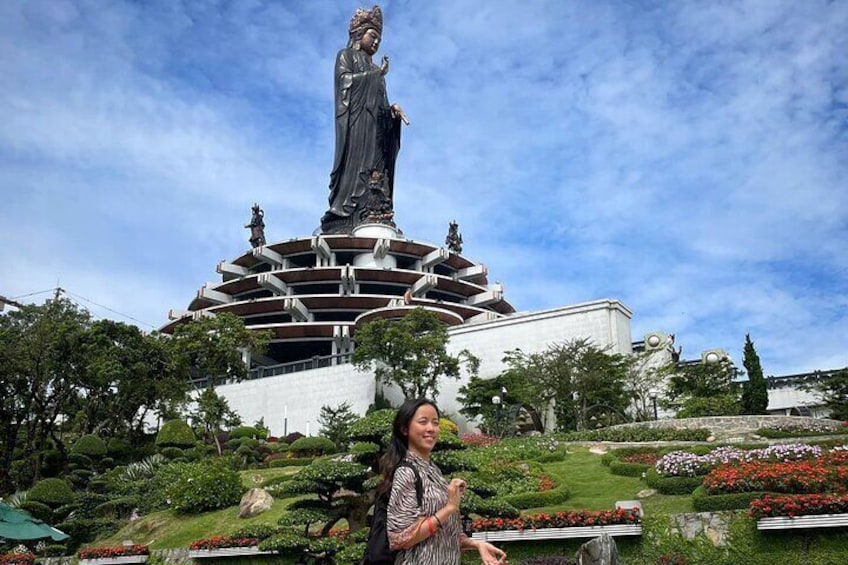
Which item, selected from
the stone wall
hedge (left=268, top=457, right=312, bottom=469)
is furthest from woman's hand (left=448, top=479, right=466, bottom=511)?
hedge (left=268, top=457, right=312, bottom=469)

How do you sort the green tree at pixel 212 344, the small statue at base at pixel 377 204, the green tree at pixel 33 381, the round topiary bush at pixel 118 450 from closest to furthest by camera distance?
1. the green tree at pixel 33 381
2. the round topiary bush at pixel 118 450
3. the green tree at pixel 212 344
4. the small statue at base at pixel 377 204

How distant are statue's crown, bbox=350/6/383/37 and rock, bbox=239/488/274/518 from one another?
49.5 metres

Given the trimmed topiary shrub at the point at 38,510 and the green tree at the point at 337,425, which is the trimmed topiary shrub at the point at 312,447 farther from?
the trimmed topiary shrub at the point at 38,510

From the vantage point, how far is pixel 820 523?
12.3m

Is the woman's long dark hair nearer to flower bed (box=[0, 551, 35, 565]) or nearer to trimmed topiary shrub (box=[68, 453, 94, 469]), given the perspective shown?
flower bed (box=[0, 551, 35, 565])

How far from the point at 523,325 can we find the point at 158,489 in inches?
799

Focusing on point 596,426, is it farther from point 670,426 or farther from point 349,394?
point 349,394

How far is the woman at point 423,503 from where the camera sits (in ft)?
14.2

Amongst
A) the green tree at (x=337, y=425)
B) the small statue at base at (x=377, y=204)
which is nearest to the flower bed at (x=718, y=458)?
the green tree at (x=337, y=425)

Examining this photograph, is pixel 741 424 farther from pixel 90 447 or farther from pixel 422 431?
pixel 90 447

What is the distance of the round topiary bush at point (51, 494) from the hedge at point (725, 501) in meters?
20.2

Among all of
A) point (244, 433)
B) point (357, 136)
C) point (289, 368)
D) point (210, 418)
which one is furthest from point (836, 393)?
point (357, 136)

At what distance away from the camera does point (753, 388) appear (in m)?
31.0

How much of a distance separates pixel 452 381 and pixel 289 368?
10.8m
